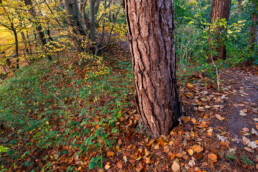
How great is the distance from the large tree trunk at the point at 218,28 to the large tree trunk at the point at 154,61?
161 centimetres

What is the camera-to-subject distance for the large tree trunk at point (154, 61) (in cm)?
Answer: 147

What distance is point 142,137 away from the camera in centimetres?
231

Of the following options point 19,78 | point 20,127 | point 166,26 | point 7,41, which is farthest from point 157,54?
point 7,41

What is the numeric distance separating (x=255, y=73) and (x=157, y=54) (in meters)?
→ 3.67

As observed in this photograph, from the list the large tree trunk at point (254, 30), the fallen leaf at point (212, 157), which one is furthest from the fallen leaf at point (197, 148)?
the large tree trunk at point (254, 30)

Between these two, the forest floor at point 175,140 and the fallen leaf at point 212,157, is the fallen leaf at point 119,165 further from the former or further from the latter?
the fallen leaf at point 212,157

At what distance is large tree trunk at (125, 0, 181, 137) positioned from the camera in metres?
1.47

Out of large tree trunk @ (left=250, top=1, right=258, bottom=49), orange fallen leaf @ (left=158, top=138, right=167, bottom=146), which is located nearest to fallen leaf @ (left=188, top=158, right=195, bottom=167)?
orange fallen leaf @ (left=158, top=138, right=167, bottom=146)

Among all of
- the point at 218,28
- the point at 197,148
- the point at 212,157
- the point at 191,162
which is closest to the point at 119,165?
the point at 191,162

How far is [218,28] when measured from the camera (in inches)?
110

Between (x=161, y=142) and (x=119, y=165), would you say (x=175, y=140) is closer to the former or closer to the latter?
(x=161, y=142)

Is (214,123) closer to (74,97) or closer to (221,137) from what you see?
(221,137)

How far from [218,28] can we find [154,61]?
7.19 ft

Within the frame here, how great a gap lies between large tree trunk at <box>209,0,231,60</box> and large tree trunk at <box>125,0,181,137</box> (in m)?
1.61
